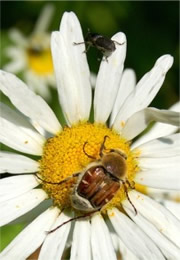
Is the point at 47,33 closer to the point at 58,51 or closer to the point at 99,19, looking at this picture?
the point at 99,19

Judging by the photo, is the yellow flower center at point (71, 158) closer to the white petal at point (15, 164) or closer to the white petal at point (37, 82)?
the white petal at point (15, 164)

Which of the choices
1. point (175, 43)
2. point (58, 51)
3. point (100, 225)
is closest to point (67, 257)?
point (100, 225)

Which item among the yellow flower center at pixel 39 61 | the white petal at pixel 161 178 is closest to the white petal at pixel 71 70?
the white petal at pixel 161 178

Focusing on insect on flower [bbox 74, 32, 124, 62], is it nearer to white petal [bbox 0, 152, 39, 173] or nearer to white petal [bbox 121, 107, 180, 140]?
white petal [bbox 121, 107, 180, 140]

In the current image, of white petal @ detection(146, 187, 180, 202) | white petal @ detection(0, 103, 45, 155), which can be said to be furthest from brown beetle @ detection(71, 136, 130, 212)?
white petal @ detection(146, 187, 180, 202)

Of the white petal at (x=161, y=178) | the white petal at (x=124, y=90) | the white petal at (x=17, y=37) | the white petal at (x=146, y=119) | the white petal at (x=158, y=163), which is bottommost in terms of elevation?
the white petal at (x=161, y=178)

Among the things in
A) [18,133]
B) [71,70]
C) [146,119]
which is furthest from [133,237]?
[71,70]

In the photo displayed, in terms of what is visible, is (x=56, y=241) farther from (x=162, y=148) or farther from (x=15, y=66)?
(x=15, y=66)
